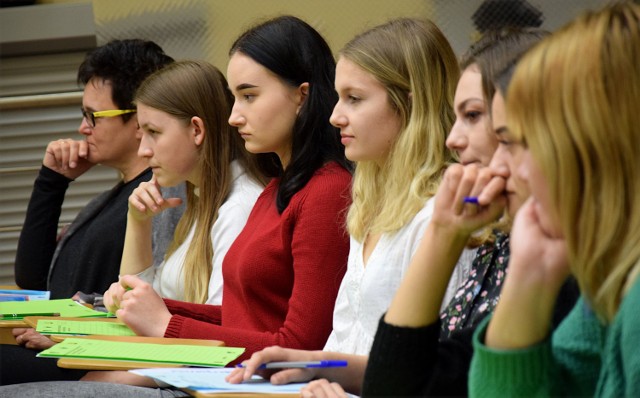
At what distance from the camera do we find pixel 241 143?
3.00 metres

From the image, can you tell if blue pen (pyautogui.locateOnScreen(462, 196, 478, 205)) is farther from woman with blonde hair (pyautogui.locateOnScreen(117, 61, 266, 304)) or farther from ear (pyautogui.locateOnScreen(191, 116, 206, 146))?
ear (pyautogui.locateOnScreen(191, 116, 206, 146))

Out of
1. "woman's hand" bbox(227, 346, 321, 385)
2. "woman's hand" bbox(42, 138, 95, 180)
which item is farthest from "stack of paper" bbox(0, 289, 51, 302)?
"woman's hand" bbox(227, 346, 321, 385)

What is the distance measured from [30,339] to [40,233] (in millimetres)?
1072

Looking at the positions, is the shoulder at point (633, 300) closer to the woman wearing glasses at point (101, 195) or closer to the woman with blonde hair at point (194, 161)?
the woman with blonde hair at point (194, 161)

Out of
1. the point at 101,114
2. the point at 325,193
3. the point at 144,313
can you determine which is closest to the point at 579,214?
the point at 325,193

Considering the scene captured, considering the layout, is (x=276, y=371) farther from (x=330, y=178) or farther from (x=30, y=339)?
(x=30, y=339)

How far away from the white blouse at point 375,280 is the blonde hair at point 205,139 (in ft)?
2.75

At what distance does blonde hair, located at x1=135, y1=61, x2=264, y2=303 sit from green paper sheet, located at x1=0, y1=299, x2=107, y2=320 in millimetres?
350

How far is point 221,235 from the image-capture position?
2.85 metres

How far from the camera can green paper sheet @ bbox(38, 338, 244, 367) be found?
1.94 meters

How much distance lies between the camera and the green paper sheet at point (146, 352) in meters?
1.94

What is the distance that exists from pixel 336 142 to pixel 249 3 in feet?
4.87

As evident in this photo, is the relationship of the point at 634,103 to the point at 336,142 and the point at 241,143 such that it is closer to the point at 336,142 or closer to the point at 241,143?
the point at 336,142

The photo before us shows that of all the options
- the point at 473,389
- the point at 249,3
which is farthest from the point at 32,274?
the point at 473,389
